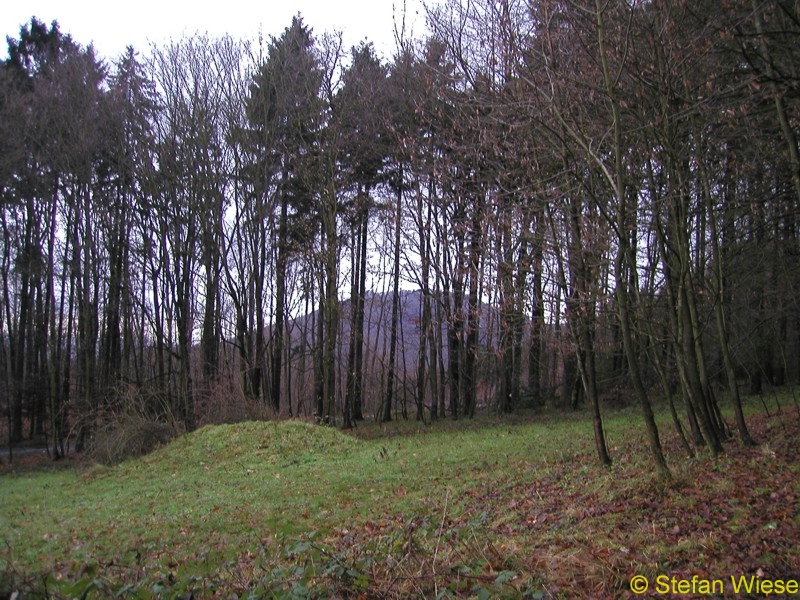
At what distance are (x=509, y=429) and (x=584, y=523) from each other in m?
12.4

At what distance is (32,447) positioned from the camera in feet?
84.4

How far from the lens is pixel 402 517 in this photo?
25.6ft

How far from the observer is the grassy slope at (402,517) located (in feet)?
13.2
